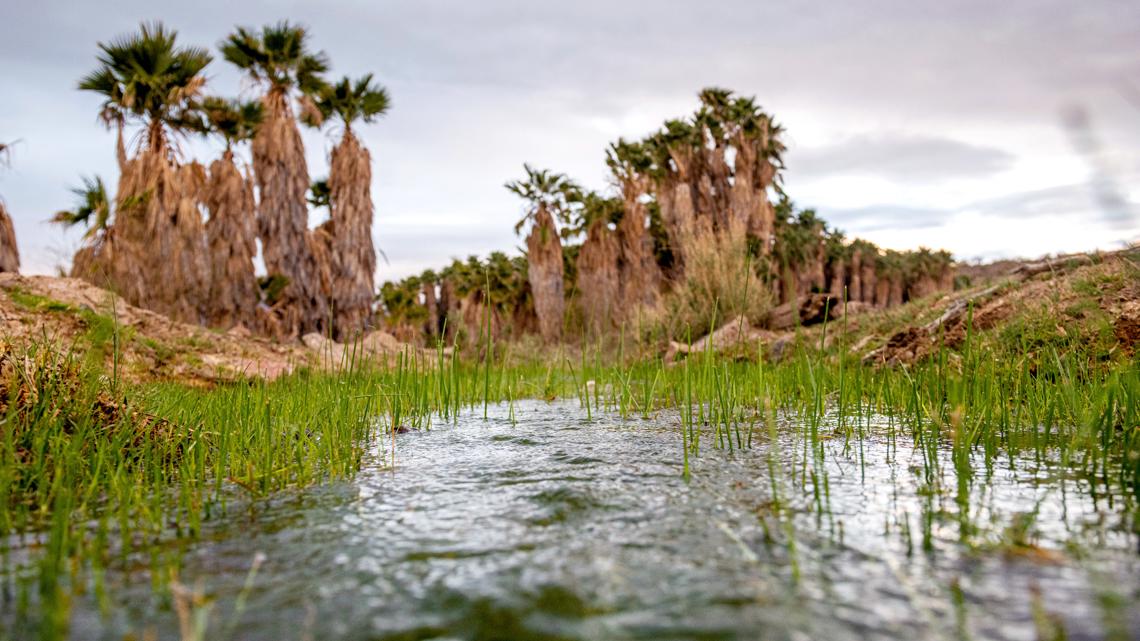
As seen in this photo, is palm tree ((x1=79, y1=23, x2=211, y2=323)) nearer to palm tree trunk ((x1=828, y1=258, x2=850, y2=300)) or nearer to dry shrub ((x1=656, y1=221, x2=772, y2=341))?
dry shrub ((x1=656, y1=221, x2=772, y2=341))

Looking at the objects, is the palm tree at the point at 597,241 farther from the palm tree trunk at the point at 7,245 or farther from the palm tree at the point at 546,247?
the palm tree trunk at the point at 7,245

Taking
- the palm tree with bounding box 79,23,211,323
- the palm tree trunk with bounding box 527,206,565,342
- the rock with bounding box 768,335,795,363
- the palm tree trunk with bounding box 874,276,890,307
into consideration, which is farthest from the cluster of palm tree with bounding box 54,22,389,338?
the palm tree trunk with bounding box 874,276,890,307

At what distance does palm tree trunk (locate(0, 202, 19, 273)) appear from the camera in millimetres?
14102

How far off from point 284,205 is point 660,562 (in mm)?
26651

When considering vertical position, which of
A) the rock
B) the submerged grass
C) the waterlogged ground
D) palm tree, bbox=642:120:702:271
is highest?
palm tree, bbox=642:120:702:271

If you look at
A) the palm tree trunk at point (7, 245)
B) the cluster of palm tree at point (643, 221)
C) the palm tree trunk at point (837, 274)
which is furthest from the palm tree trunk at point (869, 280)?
the palm tree trunk at point (7, 245)

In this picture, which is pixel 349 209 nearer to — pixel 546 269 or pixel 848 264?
pixel 546 269

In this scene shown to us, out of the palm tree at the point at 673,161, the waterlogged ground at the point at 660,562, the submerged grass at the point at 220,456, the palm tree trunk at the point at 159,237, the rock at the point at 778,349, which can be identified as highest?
the palm tree at the point at 673,161

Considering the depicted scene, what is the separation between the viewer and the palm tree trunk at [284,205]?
25078 millimetres

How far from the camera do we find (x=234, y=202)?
915 inches

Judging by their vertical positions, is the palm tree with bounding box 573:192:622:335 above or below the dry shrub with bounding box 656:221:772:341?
above

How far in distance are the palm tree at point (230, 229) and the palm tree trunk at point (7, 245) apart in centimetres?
786

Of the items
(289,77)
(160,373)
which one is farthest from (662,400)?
(289,77)

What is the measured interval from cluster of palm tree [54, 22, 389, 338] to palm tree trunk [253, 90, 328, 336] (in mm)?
41
